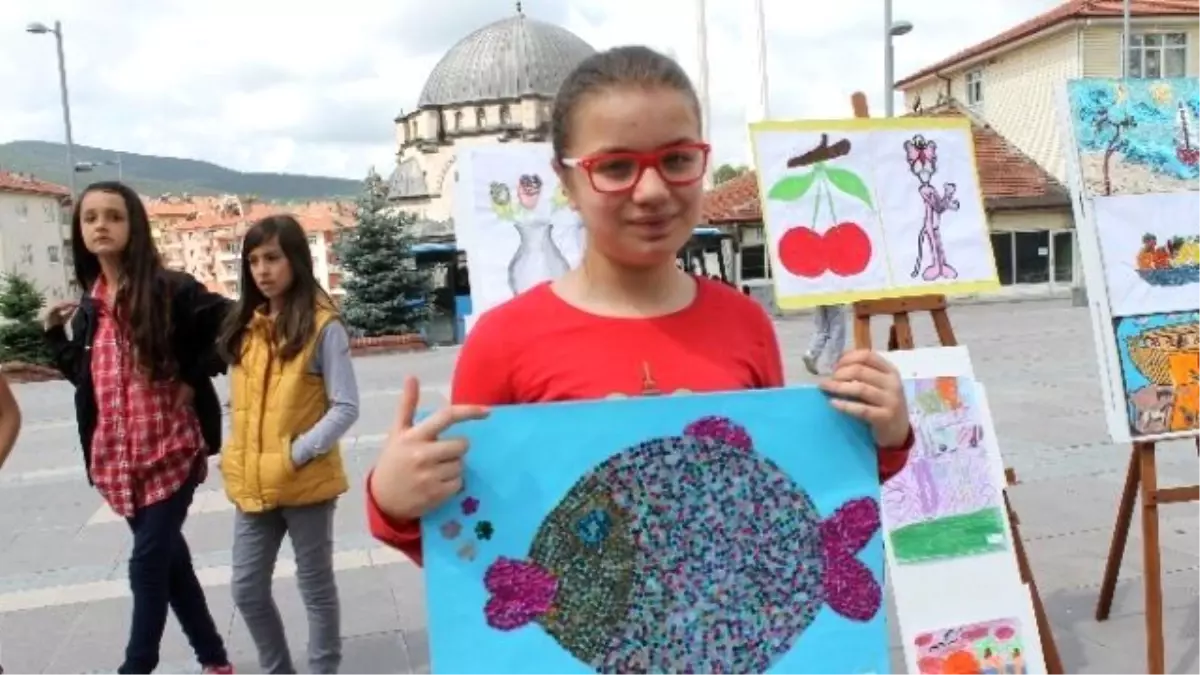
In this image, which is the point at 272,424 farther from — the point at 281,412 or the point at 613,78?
the point at 613,78

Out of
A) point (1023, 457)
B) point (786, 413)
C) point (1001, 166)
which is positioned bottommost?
point (1023, 457)

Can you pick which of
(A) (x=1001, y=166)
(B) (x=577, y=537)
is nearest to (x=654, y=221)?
(B) (x=577, y=537)

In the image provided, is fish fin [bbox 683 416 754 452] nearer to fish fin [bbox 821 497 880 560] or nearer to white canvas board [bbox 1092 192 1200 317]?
fish fin [bbox 821 497 880 560]

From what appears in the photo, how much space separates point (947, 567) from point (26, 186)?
5537cm

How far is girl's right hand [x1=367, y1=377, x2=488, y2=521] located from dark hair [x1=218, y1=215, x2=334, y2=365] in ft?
6.44

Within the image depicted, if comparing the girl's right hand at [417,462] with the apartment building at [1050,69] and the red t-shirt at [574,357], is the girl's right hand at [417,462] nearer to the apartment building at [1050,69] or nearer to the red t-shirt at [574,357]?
the red t-shirt at [574,357]

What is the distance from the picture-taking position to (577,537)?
4.25 feet

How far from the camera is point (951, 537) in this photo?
9.18ft

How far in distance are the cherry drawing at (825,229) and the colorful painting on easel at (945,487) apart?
43 centimetres

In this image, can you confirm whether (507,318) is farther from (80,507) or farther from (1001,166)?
(1001,166)

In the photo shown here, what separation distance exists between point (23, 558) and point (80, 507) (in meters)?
1.20

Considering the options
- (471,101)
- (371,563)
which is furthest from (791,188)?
(471,101)

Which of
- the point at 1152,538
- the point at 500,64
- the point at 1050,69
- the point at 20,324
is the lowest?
the point at 1152,538

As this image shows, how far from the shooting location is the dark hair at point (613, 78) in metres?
1.24
